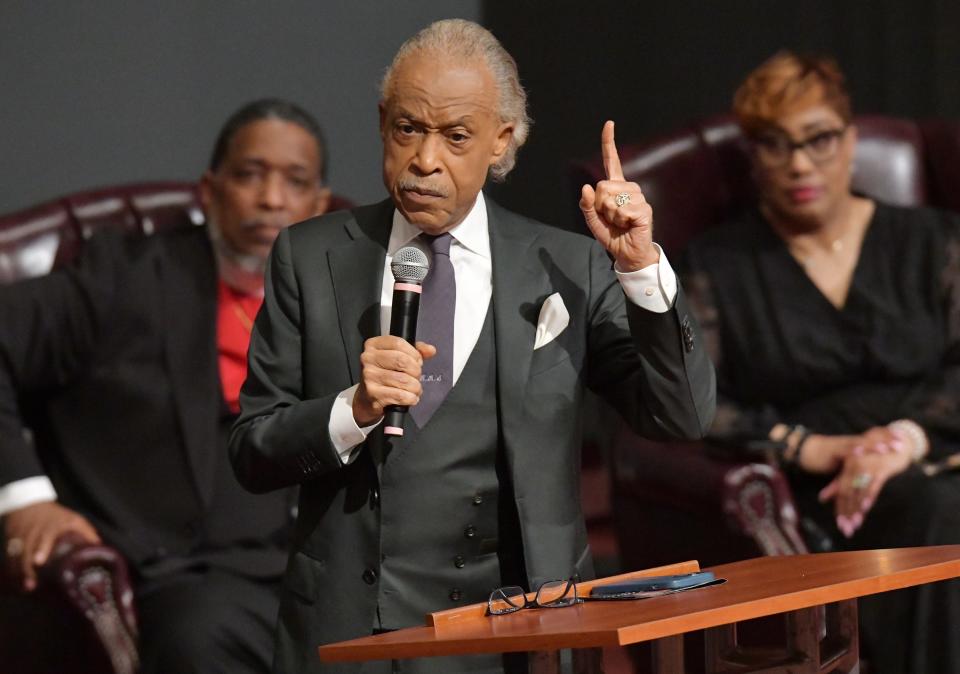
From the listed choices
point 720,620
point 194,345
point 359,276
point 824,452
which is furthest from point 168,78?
point 720,620

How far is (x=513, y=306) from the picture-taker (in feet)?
6.45

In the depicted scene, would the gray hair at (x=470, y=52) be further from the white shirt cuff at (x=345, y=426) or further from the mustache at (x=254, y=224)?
the mustache at (x=254, y=224)

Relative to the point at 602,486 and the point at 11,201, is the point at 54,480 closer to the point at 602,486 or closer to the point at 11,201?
the point at 11,201

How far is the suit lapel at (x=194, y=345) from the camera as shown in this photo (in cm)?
303

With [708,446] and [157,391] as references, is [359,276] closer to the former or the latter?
[157,391]

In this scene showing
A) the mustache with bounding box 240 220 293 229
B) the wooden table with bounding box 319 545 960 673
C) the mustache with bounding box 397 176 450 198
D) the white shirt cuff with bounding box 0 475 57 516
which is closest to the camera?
the wooden table with bounding box 319 545 960 673

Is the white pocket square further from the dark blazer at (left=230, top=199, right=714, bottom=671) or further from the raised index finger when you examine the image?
the raised index finger

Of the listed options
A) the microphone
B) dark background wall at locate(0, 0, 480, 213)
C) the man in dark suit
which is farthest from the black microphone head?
dark background wall at locate(0, 0, 480, 213)

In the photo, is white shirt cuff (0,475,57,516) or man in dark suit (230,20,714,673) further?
white shirt cuff (0,475,57,516)

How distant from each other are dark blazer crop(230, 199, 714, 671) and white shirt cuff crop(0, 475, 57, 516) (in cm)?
102

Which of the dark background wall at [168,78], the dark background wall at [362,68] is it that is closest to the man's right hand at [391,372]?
the dark background wall at [362,68]

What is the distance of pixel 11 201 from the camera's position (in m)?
3.89

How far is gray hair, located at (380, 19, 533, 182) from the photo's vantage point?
1.96 metres

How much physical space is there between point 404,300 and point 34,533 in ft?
4.18
